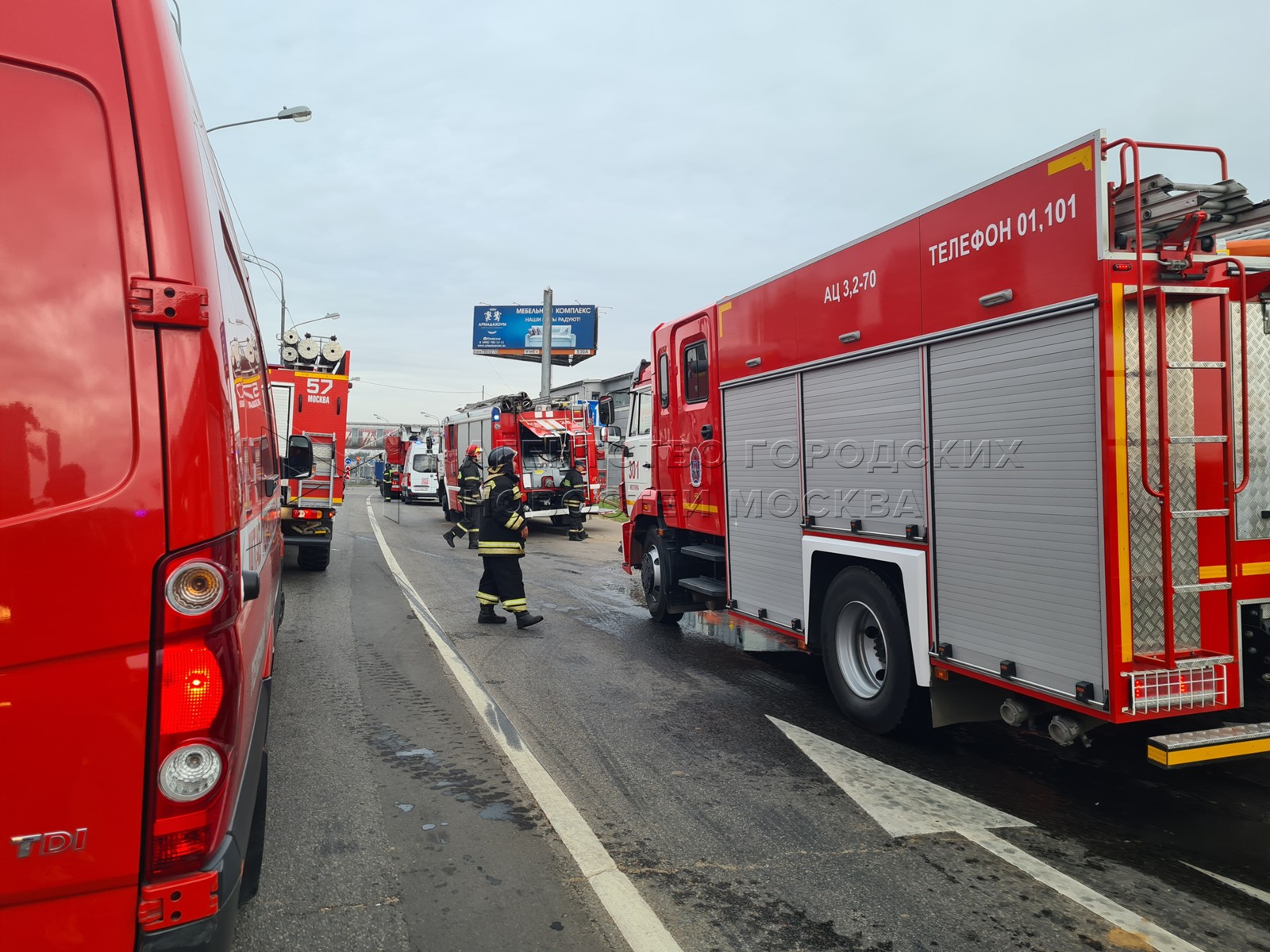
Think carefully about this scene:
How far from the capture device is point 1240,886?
3.23 metres

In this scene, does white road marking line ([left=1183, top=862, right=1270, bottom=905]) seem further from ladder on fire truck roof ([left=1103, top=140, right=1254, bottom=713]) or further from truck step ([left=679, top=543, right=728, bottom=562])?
truck step ([left=679, top=543, right=728, bottom=562])

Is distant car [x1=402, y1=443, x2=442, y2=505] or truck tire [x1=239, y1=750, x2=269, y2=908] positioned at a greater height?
distant car [x1=402, y1=443, x2=442, y2=505]

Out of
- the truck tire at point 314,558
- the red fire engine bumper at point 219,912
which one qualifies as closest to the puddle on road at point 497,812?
the red fire engine bumper at point 219,912

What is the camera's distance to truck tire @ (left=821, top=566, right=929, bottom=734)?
4.80 meters

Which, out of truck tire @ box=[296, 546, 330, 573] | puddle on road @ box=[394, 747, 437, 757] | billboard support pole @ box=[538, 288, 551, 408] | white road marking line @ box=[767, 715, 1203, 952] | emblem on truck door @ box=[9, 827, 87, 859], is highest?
billboard support pole @ box=[538, 288, 551, 408]

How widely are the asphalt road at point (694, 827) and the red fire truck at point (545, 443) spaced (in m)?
12.6

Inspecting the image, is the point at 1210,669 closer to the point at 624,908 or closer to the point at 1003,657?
the point at 1003,657

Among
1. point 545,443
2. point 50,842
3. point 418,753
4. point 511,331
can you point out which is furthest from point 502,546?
point 511,331

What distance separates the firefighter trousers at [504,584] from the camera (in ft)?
27.0

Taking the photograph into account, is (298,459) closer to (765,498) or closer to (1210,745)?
(765,498)

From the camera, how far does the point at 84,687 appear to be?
1773 mm

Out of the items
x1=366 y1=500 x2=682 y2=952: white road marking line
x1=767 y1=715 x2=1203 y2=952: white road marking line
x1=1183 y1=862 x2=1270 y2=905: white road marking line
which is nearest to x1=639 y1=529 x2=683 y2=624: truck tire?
x1=366 y1=500 x2=682 y2=952: white road marking line

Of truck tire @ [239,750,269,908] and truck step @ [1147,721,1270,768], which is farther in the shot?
truck step @ [1147,721,1270,768]

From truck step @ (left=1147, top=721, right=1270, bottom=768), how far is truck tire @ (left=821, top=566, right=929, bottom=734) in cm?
136
